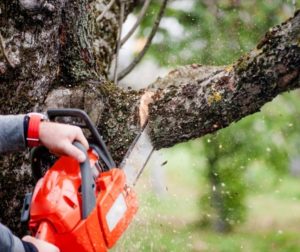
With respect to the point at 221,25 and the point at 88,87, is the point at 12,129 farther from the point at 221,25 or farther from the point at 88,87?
the point at 221,25

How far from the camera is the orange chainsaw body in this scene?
1.48 metres

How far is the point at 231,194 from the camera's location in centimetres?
394

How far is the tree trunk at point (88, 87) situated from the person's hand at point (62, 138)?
36 centimetres

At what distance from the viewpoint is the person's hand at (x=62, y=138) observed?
60.0 inches

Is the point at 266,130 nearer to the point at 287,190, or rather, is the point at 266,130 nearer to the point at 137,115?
the point at 287,190

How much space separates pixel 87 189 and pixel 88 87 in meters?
0.60

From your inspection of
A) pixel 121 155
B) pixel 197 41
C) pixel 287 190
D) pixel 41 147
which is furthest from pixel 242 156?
pixel 41 147

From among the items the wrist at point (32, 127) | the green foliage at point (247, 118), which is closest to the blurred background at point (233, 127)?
the green foliage at point (247, 118)

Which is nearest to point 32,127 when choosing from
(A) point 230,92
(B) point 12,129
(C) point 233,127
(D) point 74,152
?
(B) point 12,129

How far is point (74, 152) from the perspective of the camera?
4.99ft

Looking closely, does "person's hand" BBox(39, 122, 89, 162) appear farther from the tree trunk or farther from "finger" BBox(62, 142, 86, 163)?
the tree trunk

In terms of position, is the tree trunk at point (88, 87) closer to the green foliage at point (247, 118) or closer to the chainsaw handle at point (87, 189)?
the chainsaw handle at point (87, 189)

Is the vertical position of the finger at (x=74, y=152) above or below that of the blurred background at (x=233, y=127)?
above

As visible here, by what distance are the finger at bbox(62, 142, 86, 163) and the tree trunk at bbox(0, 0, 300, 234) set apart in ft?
1.37
